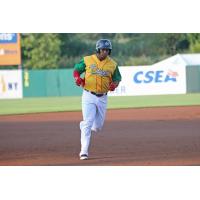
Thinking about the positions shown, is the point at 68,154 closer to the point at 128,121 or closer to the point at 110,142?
the point at 110,142

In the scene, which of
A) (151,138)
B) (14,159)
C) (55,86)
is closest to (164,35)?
(55,86)

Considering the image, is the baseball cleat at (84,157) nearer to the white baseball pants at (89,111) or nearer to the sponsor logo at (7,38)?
the white baseball pants at (89,111)

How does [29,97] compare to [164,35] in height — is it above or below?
below

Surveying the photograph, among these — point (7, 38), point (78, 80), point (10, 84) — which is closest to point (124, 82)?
point (10, 84)

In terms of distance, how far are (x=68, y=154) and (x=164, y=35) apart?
4096 centimetres

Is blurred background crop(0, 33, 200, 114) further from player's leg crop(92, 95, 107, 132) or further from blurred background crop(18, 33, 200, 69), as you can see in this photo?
player's leg crop(92, 95, 107, 132)

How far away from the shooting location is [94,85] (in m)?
9.77

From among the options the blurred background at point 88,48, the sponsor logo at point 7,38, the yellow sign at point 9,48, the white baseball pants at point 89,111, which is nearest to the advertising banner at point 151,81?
the yellow sign at point 9,48

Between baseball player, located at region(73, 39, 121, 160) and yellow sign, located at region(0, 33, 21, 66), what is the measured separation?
27988 millimetres

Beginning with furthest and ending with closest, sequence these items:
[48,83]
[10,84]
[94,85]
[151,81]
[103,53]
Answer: [48,83], [10,84], [151,81], [94,85], [103,53]

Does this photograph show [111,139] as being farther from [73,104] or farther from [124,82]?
[124,82]

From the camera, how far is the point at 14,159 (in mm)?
10195

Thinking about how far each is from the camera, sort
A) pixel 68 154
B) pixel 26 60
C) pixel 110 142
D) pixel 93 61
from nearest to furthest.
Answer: pixel 93 61 < pixel 68 154 < pixel 110 142 < pixel 26 60

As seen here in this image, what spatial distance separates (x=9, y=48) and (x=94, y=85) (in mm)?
28332
